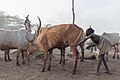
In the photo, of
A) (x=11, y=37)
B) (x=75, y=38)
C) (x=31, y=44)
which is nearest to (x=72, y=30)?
(x=75, y=38)

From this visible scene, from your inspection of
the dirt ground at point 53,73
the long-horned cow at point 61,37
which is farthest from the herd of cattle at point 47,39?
the dirt ground at point 53,73

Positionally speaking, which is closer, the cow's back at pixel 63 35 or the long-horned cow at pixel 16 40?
the cow's back at pixel 63 35

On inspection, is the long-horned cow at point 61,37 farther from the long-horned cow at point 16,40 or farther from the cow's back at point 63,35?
the long-horned cow at point 16,40

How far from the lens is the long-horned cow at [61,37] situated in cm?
900

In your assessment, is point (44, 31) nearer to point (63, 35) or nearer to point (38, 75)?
point (63, 35)

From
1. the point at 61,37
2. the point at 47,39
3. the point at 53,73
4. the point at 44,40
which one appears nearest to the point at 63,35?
the point at 61,37

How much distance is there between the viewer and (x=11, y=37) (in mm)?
11250

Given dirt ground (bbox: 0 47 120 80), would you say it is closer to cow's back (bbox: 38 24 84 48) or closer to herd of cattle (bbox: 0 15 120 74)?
herd of cattle (bbox: 0 15 120 74)

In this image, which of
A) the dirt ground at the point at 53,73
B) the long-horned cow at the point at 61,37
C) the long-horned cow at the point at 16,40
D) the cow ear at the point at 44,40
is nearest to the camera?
the dirt ground at the point at 53,73

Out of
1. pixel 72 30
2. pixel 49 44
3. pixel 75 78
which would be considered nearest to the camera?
pixel 75 78

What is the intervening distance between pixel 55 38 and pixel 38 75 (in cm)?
156

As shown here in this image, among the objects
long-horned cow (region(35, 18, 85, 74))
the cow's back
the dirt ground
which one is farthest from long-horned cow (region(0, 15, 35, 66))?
the cow's back

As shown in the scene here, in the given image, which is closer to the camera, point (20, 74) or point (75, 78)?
point (75, 78)

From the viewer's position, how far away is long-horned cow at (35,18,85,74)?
9000 mm
